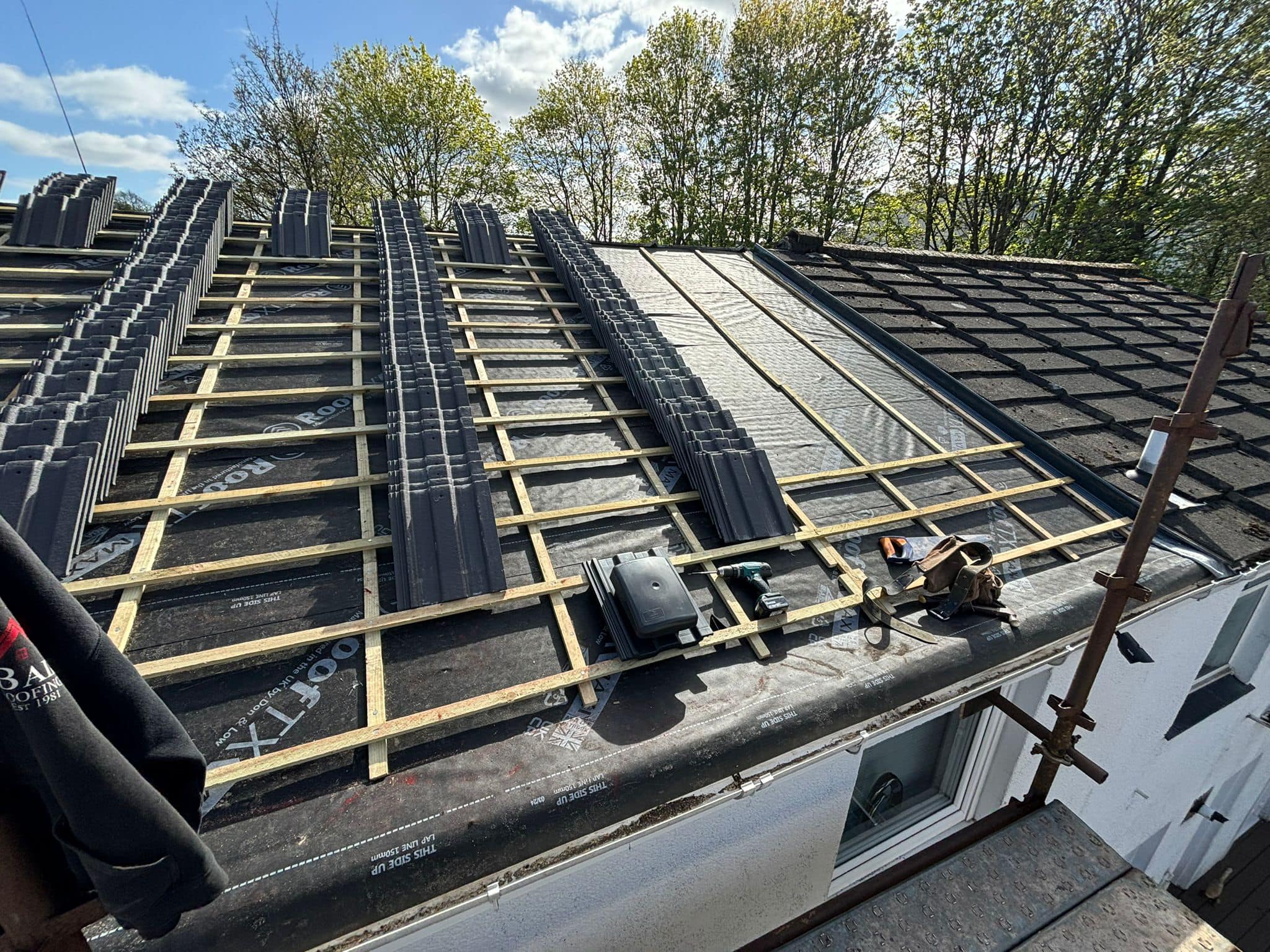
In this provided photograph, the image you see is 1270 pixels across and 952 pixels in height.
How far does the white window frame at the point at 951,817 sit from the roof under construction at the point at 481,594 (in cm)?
85

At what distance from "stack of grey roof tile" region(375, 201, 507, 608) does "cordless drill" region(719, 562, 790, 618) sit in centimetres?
132

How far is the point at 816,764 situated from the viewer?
2699 millimetres

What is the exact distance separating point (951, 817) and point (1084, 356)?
568 cm

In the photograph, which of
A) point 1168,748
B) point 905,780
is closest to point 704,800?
point 905,780

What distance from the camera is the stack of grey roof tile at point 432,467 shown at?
9.32 ft

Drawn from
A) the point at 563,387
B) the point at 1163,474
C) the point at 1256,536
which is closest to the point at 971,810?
the point at 1163,474

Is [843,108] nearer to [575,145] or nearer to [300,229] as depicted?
[575,145]

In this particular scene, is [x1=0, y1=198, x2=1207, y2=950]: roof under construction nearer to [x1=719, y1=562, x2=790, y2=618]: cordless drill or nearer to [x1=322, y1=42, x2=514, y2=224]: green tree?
[x1=719, y1=562, x2=790, y2=618]: cordless drill

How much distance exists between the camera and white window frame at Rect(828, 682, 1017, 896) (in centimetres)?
354

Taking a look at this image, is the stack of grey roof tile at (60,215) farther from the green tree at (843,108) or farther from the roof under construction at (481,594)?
the green tree at (843,108)

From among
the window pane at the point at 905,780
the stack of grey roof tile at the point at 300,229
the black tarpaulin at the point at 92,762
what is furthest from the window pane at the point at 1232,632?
the stack of grey roof tile at the point at 300,229

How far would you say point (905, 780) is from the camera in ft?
12.9

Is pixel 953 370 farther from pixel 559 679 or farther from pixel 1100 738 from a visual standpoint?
pixel 559 679

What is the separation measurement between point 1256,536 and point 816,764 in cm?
434
